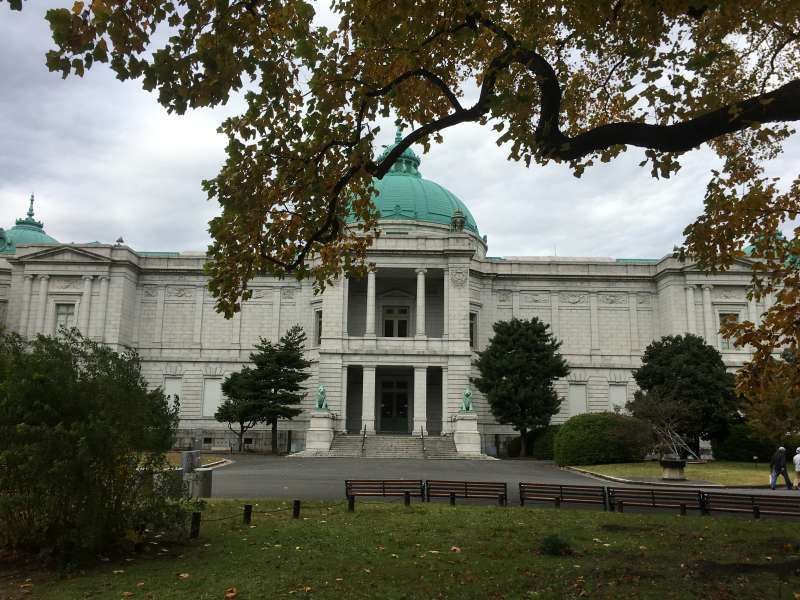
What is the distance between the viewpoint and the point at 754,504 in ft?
49.3

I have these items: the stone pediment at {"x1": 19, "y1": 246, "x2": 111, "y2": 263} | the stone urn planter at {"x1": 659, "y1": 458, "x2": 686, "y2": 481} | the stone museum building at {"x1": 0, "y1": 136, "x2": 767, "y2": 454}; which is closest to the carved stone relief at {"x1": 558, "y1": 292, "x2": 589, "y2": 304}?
the stone museum building at {"x1": 0, "y1": 136, "x2": 767, "y2": 454}

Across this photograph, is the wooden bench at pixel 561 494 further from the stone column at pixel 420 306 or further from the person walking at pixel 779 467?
the stone column at pixel 420 306

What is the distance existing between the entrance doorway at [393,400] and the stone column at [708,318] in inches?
815

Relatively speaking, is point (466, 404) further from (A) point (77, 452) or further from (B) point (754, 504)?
(A) point (77, 452)

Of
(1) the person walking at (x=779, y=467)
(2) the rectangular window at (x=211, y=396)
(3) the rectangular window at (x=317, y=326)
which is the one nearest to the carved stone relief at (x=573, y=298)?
(3) the rectangular window at (x=317, y=326)

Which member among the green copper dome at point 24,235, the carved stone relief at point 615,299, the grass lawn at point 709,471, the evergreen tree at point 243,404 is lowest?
the grass lawn at point 709,471

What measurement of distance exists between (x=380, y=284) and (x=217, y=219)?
131 ft

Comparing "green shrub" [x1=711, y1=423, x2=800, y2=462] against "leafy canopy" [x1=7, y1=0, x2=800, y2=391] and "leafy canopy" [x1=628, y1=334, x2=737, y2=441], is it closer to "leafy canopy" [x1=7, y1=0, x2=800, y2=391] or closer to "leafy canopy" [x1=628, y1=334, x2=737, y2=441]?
"leafy canopy" [x1=628, y1=334, x2=737, y2=441]

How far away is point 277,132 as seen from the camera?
1033 cm

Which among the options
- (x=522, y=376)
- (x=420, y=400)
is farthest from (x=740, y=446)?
(x=420, y=400)

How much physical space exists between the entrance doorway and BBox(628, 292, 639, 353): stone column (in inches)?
649

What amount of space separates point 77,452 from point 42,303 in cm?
4373

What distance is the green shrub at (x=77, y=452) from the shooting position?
9977 millimetres

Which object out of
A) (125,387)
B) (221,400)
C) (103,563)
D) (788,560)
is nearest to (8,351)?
(125,387)
